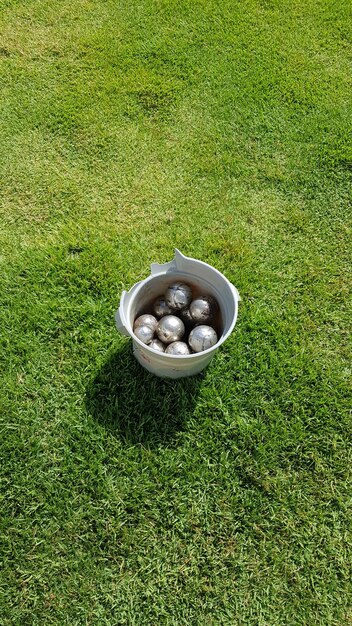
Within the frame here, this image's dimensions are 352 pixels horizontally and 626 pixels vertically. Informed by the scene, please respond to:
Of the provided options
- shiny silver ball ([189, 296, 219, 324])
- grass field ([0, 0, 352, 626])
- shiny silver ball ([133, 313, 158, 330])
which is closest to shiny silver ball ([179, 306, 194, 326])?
shiny silver ball ([189, 296, 219, 324])

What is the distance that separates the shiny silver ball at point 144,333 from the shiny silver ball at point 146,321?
3 centimetres

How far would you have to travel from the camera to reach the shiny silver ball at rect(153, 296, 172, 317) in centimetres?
224

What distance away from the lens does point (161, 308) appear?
7.38 ft

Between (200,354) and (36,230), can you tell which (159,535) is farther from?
(36,230)

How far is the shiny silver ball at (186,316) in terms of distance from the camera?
2.23 m

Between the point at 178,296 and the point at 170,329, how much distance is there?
0.55 feet

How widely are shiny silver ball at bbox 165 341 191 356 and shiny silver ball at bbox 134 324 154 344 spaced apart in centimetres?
10

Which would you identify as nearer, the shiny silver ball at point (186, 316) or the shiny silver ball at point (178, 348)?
the shiny silver ball at point (178, 348)

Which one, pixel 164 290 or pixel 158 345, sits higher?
pixel 164 290

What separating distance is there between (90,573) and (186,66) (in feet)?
11.5

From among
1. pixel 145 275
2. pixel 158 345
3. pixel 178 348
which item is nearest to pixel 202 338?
pixel 178 348

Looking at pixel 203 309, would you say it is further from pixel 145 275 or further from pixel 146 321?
pixel 145 275

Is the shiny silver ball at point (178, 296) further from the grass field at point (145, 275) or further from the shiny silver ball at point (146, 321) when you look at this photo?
the grass field at point (145, 275)

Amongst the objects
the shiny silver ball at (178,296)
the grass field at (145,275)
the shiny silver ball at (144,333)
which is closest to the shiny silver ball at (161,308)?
the shiny silver ball at (178,296)
